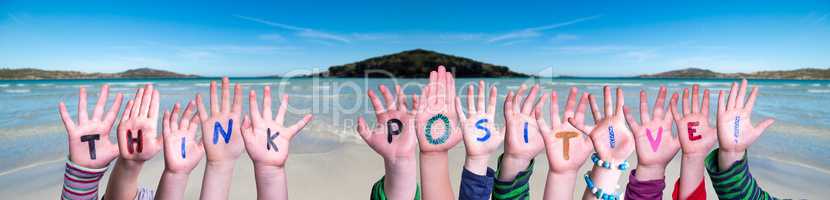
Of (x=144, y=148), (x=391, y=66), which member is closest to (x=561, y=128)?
(x=144, y=148)

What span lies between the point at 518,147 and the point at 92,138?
2285 mm

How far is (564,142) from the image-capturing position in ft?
6.41

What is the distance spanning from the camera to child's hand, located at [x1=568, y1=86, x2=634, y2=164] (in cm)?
187

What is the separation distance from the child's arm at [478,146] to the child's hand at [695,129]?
868 mm

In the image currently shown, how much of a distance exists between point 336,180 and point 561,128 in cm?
226

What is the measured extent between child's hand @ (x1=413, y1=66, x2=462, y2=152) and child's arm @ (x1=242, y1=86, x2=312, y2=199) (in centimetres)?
58

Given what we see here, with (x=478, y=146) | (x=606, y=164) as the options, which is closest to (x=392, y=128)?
(x=478, y=146)

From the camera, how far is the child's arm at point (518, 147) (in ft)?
6.23

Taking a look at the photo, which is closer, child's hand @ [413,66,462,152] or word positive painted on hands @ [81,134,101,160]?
child's hand @ [413,66,462,152]

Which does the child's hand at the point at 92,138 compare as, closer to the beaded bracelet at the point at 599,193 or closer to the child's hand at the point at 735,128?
the beaded bracelet at the point at 599,193

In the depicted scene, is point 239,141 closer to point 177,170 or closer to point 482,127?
point 177,170

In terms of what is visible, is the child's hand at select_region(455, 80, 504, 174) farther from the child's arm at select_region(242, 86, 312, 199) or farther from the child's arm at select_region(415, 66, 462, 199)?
the child's arm at select_region(242, 86, 312, 199)

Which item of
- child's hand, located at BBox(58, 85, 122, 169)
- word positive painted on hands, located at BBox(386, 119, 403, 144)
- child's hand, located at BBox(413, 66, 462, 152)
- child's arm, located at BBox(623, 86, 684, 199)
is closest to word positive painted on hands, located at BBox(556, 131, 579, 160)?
child's arm, located at BBox(623, 86, 684, 199)

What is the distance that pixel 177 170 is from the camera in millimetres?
1973
